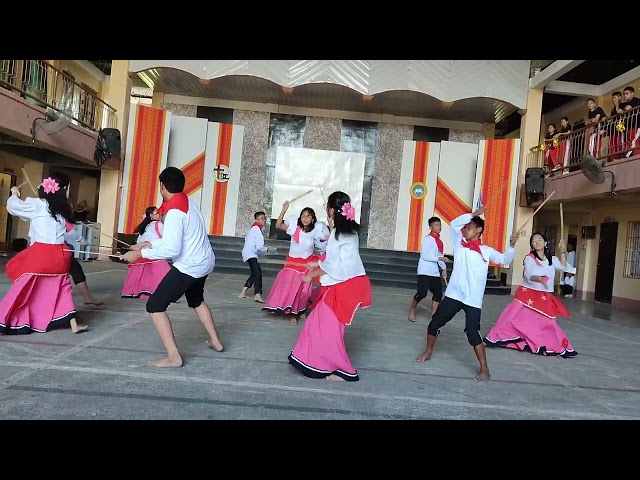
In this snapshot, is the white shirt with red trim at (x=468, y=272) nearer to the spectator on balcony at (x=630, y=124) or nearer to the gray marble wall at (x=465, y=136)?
the spectator on balcony at (x=630, y=124)

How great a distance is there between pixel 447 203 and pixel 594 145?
14.0ft

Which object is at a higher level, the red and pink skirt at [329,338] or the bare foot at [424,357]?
the red and pink skirt at [329,338]

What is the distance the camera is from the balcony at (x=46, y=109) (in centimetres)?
839

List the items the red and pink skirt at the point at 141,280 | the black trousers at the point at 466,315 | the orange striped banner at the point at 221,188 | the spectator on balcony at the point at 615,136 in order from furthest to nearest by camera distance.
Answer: the orange striped banner at the point at 221,188 → the spectator on balcony at the point at 615,136 → the red and pink skirt at the point at 141,280 → the black trousers at the point at 466,315

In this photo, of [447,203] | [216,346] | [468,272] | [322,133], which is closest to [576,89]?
[447,203]

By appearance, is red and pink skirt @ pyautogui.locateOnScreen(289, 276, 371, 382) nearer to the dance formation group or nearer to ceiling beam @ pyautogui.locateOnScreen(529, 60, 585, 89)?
the dance formation group

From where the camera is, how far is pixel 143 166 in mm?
12859

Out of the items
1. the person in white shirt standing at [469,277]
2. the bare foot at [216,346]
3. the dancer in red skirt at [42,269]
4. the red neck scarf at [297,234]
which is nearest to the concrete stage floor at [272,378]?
the bare foot at [216,346]

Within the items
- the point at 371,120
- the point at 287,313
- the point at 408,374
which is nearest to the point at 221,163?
the point at 371,120

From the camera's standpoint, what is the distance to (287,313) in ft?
20.8

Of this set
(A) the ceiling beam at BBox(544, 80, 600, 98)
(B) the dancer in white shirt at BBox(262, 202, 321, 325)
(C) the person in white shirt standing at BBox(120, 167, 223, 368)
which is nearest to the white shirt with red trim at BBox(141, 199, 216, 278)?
(C) the person in white shirt standing at BBox(120, 167, 223, 368)

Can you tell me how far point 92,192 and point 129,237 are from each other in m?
6.43

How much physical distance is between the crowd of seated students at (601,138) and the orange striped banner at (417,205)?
3064mm

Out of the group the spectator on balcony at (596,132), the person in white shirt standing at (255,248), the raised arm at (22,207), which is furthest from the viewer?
the spectator on balcony at (596,132)
